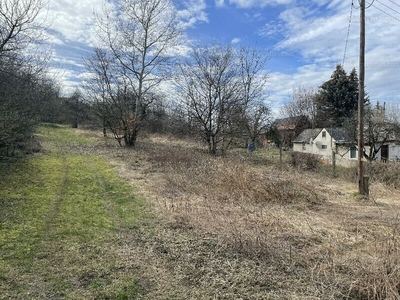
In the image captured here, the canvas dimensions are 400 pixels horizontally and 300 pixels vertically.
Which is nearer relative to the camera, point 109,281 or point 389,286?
point 389,286

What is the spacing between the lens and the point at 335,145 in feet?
104

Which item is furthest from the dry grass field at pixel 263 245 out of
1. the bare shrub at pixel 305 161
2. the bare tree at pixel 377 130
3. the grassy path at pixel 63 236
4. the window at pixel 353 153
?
the window at pixel 353 153

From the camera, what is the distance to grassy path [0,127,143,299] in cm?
334

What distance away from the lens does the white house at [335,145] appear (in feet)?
86.1

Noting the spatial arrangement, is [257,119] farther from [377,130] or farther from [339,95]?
[339,95]

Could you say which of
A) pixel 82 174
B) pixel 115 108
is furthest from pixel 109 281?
pixel 115 108

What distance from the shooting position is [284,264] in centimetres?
385

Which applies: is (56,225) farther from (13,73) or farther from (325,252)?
(13,73)

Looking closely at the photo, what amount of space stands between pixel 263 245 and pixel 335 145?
3071 centimetres

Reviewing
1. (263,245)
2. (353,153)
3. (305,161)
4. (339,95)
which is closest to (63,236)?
A: (263,245)

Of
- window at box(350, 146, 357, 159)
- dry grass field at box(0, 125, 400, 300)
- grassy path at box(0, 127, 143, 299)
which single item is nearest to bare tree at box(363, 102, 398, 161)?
window at box(350, 146, 357, 159)

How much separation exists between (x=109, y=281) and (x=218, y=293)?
1283 millimetres

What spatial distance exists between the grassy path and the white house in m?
19.7

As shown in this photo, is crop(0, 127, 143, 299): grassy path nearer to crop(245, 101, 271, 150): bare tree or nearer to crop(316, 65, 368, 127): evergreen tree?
crop(245, 101, 271, 150): bare tree
